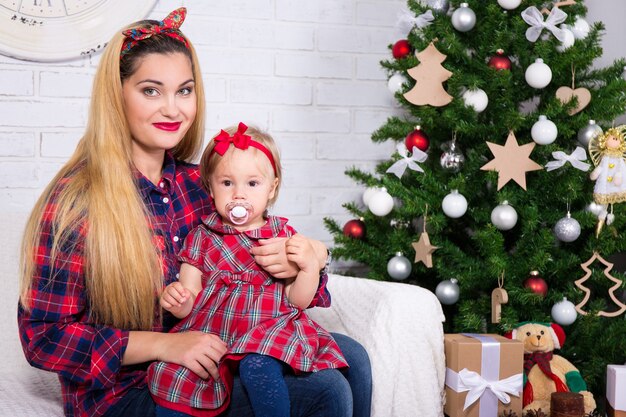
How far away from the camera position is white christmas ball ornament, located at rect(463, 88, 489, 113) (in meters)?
2.17

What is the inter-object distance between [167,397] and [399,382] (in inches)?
22.3

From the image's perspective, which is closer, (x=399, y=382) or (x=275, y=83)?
(x=399, y=382)

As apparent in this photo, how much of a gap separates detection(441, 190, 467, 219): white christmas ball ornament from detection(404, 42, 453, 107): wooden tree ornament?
301 millimetres

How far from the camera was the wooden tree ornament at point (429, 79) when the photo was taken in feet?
7.33

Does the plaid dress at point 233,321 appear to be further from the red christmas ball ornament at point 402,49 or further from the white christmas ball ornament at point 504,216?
the red christmas ball ornament at point 402,49

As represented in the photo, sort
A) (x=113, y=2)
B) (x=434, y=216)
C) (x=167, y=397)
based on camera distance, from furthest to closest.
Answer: (x=113, y=2), (x=434, y=216), (x=167, y=397)

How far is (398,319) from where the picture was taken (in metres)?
1.68

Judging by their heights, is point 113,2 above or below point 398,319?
above

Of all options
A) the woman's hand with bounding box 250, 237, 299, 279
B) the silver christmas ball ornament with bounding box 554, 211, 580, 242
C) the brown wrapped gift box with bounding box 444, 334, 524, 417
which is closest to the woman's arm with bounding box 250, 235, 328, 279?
the woman's hand with bounding box 250, 237, 299, 279

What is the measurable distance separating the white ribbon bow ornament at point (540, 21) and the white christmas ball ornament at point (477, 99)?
0.22 metres

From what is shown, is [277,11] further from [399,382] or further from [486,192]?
[399,382]

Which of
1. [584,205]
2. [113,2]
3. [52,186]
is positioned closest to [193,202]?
[52,186]

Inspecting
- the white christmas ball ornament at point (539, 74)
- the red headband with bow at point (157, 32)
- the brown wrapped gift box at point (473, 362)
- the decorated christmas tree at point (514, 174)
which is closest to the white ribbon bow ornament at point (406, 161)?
the decorated christmas tree at point (514, 174)

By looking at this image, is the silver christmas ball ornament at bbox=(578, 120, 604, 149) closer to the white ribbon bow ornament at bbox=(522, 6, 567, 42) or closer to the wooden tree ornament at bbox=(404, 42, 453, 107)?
the white ribbon bow ornament at bbox=(522, 6, 567, 42)
